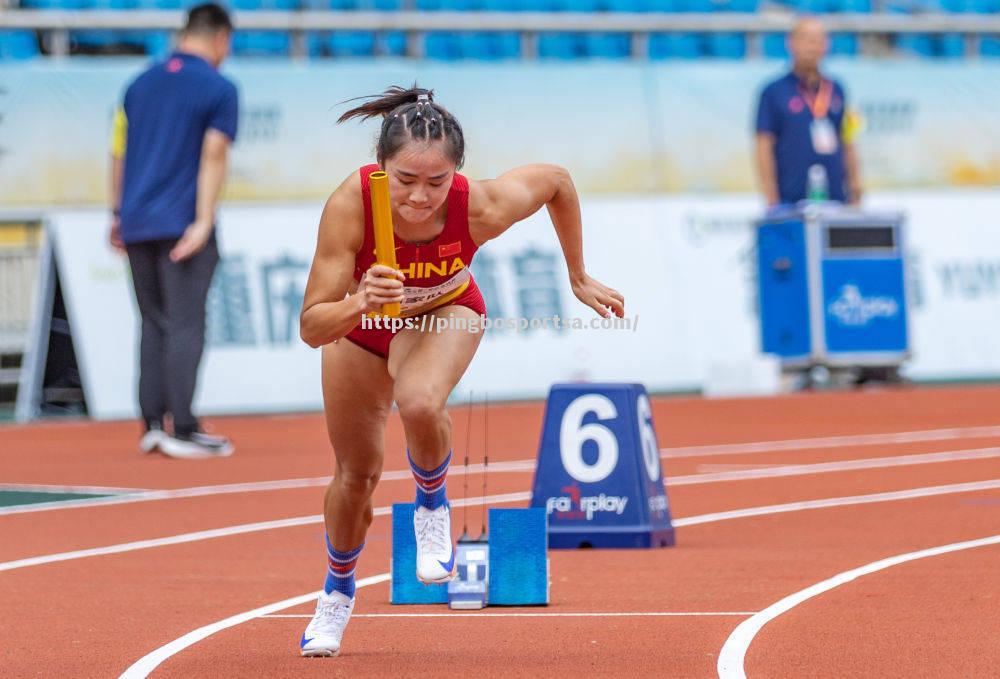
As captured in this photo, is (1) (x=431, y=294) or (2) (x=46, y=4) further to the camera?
(2) (x=46, y=4)

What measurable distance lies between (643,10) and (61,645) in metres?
15.7

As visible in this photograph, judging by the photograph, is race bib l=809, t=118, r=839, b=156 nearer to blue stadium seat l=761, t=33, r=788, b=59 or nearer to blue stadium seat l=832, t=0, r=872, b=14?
blue stadium seat l=761, t=33, r=788, b=59

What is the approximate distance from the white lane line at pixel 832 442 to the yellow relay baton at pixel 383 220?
23.4 ft

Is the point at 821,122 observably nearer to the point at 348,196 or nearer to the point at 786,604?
the point at 786,604

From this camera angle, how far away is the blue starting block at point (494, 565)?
21.5 ft

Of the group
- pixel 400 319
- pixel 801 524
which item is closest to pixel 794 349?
pixel 801 524

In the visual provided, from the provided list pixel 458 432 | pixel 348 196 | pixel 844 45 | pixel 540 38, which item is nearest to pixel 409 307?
pixel 348 196

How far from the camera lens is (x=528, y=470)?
11.1m

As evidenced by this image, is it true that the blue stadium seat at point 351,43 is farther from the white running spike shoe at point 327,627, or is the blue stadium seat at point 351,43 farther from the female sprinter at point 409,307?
the white running spike shoe at point 327,627

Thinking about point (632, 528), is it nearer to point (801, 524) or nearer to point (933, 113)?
point (801, 524)

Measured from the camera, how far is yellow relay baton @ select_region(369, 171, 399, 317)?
503 cm

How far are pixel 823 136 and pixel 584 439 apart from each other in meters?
7.72

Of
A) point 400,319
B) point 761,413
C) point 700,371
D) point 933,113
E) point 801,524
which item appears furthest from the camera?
point 933,113

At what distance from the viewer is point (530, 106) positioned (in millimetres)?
17578
